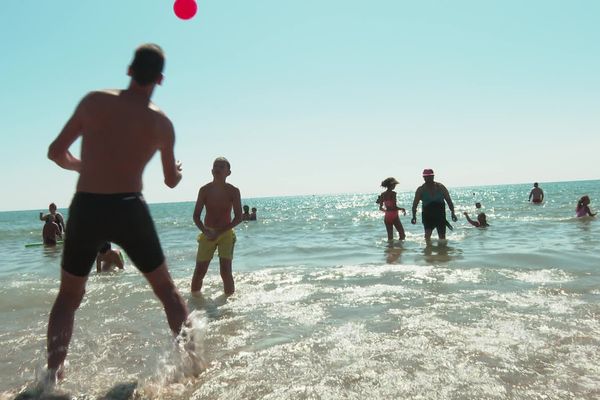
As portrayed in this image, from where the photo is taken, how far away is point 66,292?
113 inches

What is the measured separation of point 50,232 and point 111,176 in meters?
13.9

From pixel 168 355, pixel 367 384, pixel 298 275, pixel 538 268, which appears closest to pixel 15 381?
pixel 168 355

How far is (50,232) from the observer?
14.8m

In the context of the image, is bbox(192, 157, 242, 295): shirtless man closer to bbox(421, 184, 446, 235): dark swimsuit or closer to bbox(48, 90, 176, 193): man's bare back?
bbox(48, 90, 176, 193): man's bare back

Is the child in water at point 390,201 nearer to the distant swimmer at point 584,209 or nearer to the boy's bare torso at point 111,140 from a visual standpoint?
the boy's bare torso at point 111,140

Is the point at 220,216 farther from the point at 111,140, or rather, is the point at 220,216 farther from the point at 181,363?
the point at 111,140

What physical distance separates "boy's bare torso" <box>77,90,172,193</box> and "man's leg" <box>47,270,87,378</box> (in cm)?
60

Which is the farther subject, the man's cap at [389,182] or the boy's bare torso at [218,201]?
the man's cap at [389,182]

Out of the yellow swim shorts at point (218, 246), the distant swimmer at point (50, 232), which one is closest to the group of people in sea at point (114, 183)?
the yellow swim shorts at point (218, 246)

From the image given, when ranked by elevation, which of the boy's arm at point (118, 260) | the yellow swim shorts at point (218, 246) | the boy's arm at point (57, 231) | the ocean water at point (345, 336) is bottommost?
the ocean water at point (345, 336)

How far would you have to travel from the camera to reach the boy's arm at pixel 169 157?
2.94 m

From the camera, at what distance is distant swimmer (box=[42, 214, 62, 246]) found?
14.8 metres

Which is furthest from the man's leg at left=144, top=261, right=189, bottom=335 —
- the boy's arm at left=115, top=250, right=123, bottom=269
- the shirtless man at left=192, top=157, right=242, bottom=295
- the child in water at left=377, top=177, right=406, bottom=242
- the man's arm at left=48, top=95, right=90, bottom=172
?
the child in water at left=377, top=177, right=406, bottom=242

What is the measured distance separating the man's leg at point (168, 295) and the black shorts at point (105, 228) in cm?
12
